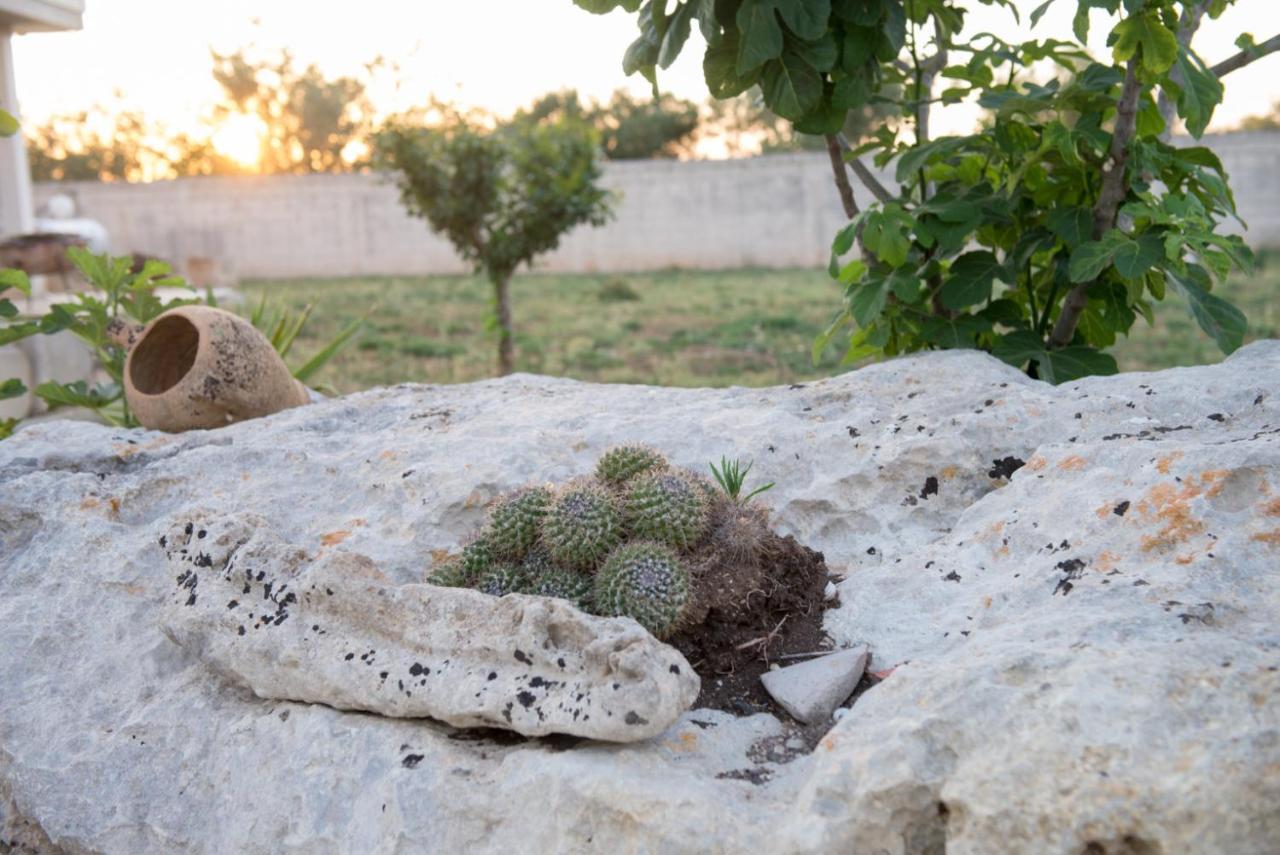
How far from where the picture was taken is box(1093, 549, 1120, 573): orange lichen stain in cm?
185

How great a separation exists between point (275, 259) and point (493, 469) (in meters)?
18.4

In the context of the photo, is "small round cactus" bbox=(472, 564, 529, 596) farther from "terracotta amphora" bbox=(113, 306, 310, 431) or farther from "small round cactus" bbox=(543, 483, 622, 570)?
"terracotta amphora" bbox=(113, 306, 310, 431)

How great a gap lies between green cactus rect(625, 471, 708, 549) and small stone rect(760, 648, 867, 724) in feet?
1.09

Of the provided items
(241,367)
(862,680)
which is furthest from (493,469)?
(241,367)

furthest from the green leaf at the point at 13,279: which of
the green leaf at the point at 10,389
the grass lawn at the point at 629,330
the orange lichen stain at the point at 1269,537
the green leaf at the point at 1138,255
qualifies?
the orange lichen stain at the point at 1269,537

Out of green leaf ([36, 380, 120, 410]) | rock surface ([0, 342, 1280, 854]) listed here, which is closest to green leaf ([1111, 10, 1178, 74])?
rock surface ([0, 342, 1280, 854])

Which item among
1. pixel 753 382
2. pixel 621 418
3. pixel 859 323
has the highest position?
pixel 859 323

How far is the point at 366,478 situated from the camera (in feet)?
9.11

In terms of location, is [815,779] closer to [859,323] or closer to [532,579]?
[532,579]

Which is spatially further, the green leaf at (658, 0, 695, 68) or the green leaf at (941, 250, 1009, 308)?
the green leaf at (941, 250, 1009, 308)

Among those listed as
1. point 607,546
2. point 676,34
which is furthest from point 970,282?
point 607,546

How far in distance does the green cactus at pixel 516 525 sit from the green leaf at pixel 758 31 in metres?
1.43

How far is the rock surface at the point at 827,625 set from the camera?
1381 mm

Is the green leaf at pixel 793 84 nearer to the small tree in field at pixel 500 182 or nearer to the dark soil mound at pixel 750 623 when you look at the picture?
the dark soil mound at pixel 750 623
